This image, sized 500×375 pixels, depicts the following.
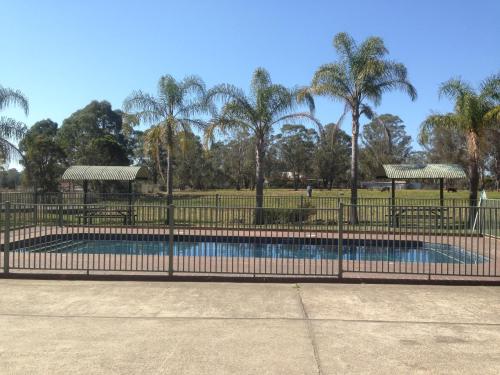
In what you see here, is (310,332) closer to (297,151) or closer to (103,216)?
(103,216)

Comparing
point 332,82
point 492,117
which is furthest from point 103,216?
point 492,117

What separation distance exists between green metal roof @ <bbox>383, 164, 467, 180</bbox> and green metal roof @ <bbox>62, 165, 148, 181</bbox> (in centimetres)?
1194

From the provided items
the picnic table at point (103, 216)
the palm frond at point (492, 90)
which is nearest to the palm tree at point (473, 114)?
the palm frond at point (492, 90)

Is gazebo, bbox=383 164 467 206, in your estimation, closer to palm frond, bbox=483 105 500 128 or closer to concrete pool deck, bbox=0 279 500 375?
palm frond, bbox=483 105 500 128

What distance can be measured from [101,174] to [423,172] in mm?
15024

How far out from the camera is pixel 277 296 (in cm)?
762

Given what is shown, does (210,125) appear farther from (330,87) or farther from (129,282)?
(129,282)

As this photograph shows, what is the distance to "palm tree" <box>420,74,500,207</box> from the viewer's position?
20.4 m

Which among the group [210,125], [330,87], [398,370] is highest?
[330,87]

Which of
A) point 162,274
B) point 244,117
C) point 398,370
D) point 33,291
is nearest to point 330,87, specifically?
point 244,117

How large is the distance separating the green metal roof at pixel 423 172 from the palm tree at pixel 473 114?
976 millimetres

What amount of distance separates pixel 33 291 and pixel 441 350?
6.22m

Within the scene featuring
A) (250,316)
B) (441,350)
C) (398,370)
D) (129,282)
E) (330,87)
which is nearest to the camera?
(398,370)

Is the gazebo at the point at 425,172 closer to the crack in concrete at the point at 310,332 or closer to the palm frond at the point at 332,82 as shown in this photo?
the palm frond at the point at 332,82
